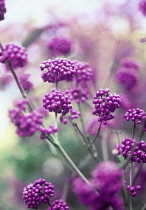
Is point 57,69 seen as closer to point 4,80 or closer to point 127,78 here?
point 127,78

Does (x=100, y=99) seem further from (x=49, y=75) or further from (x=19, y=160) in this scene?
(x=19, y=160)

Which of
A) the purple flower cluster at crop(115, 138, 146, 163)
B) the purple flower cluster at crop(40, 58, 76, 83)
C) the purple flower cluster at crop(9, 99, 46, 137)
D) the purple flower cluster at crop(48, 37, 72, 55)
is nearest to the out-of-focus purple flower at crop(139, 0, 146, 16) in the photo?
the purple flower cluster at crop(48, 37, 72, 55)

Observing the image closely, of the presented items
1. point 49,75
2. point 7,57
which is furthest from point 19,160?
point 7,57

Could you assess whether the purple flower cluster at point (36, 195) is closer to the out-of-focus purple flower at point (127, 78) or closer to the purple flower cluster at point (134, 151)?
the purple flower cluster at point (134, 151)

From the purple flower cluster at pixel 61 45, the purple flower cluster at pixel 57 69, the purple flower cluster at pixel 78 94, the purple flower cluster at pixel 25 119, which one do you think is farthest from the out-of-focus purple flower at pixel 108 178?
the purple flower cluster at pixel 61 45

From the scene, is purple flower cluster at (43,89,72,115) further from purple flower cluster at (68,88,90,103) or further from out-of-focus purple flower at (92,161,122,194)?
purple flower cluster at (68,88,90,103)

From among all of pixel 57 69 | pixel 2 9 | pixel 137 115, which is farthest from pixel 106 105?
pixel 2 9
